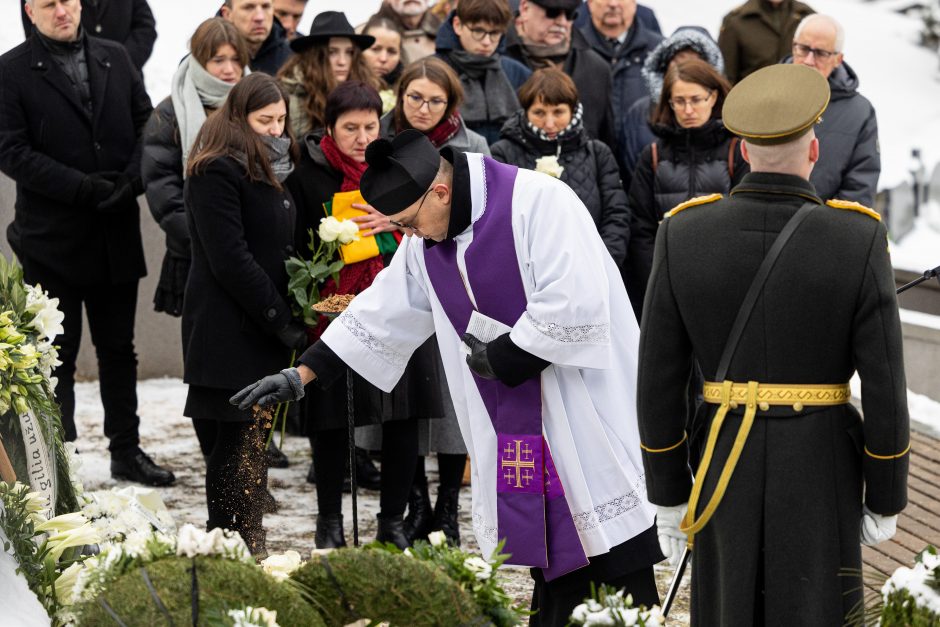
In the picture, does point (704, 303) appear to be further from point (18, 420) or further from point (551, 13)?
point (551, 13)

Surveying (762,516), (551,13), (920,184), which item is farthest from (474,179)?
(920,184)

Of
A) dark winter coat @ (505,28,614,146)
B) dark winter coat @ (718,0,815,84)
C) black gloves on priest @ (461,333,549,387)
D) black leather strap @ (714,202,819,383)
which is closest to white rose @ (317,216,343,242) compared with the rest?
black gloves on priest @ (461,333,549,387)

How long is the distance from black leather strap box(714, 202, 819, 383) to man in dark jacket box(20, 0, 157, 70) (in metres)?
5.18

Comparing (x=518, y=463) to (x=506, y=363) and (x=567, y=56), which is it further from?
(x=567, y=56)

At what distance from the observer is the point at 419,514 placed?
20.4 ft

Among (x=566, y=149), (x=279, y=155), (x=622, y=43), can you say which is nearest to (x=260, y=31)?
(x=279, y=155)

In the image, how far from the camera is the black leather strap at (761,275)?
10.9ft

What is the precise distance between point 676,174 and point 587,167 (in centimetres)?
42

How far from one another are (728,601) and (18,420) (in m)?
2.08

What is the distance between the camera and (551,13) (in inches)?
296

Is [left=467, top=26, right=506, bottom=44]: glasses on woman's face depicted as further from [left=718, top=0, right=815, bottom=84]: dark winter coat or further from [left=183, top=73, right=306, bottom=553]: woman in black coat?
[left=718, top=0, right=815, bottom=84]: dark winter coat

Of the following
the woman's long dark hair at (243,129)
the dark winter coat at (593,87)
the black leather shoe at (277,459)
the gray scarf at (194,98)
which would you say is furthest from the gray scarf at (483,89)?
the black leather shoe at (277,459)

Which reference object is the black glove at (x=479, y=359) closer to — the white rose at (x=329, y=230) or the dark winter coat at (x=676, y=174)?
the white rose at (x=329, y=230)

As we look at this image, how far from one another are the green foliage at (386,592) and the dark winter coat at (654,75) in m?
4.32
